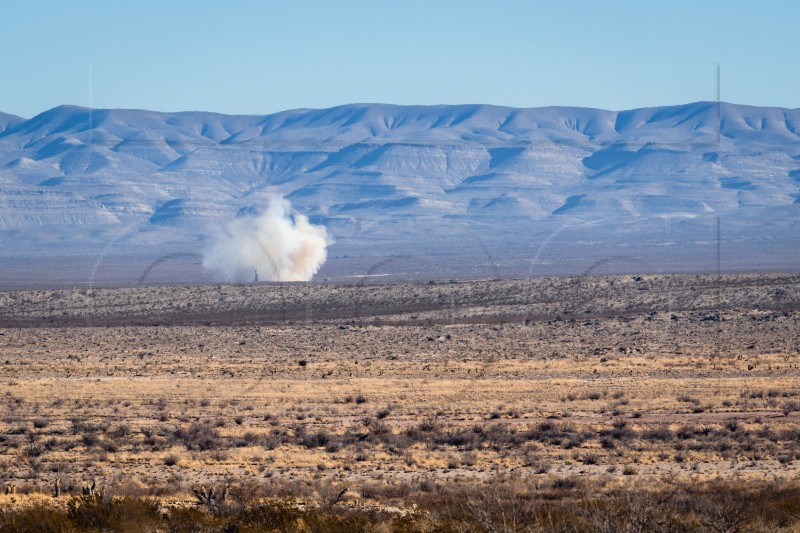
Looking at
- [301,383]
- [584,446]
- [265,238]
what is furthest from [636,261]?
[584,446]

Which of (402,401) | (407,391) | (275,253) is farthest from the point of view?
(275,253)

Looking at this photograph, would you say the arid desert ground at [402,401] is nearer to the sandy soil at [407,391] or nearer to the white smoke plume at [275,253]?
the sandy soil at [407,391]

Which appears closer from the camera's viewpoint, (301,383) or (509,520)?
(509,520)

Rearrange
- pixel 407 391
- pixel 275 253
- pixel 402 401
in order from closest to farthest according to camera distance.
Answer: pixel 402 401 → pixel 407 391 → pixel 275 253

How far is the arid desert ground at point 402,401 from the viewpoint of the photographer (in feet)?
76.0

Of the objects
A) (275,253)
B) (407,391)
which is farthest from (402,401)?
(275,253)

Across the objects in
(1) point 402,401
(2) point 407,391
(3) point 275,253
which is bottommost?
(2) point 407,391

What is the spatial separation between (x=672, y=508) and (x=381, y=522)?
4.09 m

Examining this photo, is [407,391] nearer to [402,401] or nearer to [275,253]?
[402,401]

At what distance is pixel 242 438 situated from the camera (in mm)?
27812

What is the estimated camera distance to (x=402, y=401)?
3500cm

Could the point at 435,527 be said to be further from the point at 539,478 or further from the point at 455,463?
the point at 455,463

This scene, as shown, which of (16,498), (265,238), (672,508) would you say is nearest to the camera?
(672,508)

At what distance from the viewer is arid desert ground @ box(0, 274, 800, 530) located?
2317 cm
